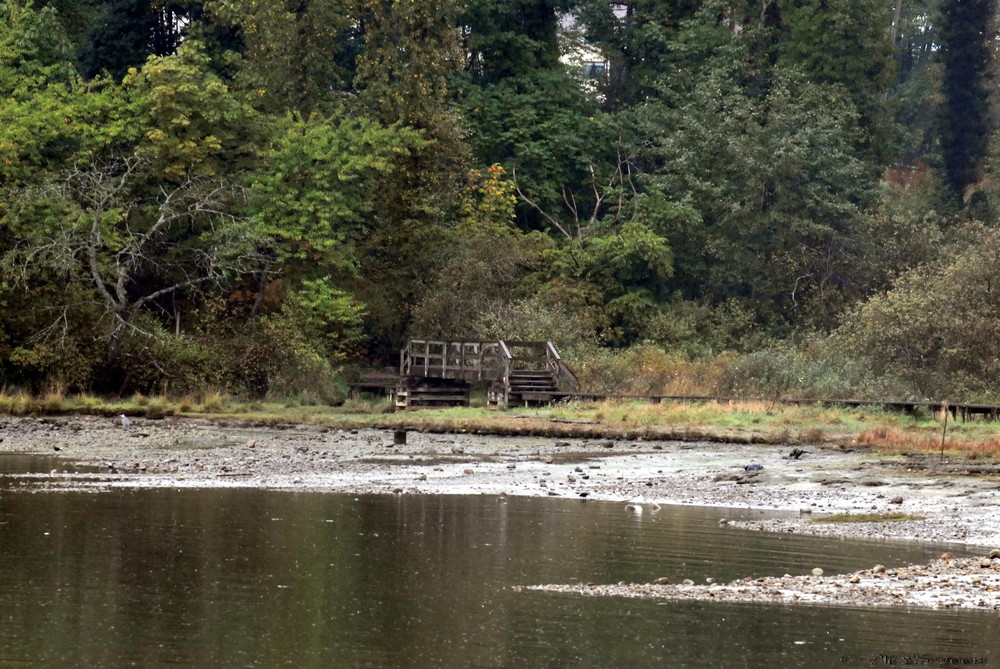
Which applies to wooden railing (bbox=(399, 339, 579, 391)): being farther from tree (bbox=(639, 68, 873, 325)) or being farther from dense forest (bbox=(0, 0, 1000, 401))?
tree (bbox=(639, 68, 873, 325))

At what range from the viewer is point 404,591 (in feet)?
47.7

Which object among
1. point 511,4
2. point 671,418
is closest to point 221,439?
point 671,418

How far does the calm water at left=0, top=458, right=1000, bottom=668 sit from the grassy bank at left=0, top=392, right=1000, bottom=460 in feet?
34.5

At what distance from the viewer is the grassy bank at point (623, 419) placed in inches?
1195

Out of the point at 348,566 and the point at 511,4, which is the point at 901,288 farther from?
the point at 348,566

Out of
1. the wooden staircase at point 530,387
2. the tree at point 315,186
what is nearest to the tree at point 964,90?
the tree at point 315,186

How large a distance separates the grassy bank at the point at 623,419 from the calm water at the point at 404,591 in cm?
1052

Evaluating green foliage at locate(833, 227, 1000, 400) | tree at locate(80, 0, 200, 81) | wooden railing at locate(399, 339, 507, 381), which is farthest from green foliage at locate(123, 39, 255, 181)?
green foliage at locate(833, 227, 1000, 400)

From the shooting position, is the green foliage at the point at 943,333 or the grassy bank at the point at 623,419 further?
the green foliage at the point at 943,333

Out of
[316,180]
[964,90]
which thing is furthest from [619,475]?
[964,90]

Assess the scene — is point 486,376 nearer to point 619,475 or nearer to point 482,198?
point 482,198

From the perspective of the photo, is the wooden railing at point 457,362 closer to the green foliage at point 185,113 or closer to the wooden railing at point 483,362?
the wooden railing at point 483,362

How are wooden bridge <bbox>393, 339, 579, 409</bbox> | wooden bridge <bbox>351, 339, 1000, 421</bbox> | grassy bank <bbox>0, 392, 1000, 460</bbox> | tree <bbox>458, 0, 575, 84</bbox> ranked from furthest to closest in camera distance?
tree <bbox>458, 0, 575, 84</bbox> < wooden bridge <bbox>393, 339, 579, 409</bbox> < wooden bridge <bbox>351, 339, 1000, 421</bbox> < grassy bank <bbox>0, 392, 1000, 460</bbox>

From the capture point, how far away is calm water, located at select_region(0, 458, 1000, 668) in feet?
39.0
